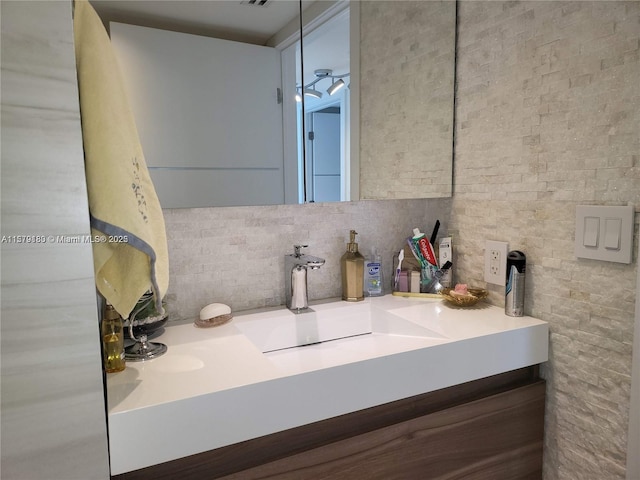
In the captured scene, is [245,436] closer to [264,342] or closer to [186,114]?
[264,342]

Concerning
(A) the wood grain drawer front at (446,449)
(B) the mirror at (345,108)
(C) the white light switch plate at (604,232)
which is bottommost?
(A) the wood grain drawer front at (446,449)

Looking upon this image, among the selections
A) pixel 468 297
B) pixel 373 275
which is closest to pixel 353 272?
pixel 373 275

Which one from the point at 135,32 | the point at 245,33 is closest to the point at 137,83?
the point at 135,32

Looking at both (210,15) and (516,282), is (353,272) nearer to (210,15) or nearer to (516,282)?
(516,282)

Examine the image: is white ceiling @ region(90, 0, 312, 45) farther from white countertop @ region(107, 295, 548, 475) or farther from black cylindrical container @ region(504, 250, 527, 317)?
black cylindrical container @ region(504, 250, 527, 317)

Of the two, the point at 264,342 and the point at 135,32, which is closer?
the point at 135,32

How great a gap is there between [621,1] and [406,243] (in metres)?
0.84

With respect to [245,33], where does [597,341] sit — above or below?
below

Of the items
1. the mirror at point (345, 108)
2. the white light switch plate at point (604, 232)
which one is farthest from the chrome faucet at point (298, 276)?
the white light switch plate at point (604, 232)

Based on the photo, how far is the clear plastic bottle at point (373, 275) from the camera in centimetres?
140

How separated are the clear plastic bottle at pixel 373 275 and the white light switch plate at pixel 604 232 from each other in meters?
0.56

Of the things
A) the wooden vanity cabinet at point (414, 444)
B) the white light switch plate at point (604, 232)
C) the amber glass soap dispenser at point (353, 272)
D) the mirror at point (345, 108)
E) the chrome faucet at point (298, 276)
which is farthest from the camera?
the amber glass soap dispenser at point (353, 272)

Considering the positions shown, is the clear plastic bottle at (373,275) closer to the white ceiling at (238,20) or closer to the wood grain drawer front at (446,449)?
the wood grain drawer front at (446,449)

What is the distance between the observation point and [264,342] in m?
1.20
